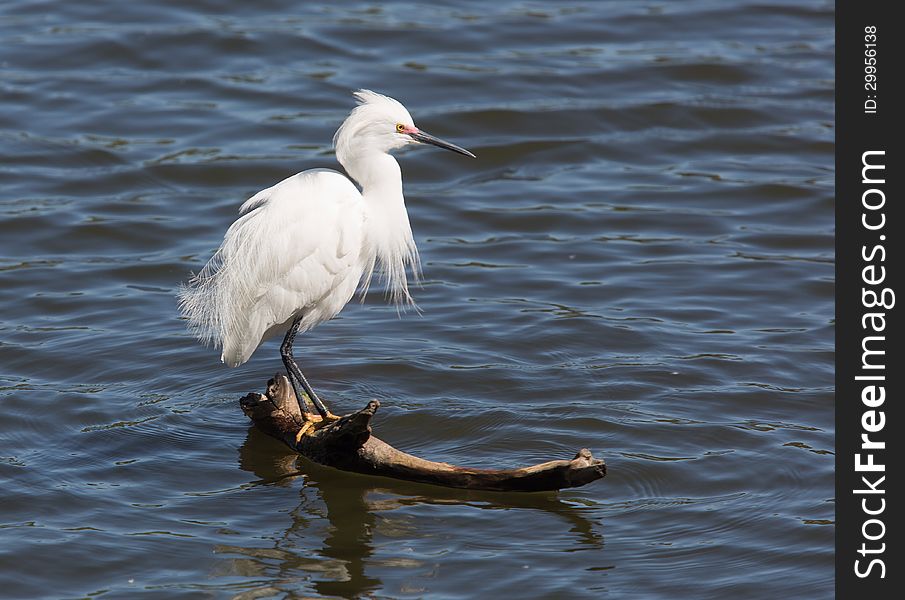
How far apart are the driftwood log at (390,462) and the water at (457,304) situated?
0.19m

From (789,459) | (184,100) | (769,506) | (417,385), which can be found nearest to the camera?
(769,506)

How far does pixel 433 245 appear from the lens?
33.6 ft

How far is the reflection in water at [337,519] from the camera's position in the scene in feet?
18.5

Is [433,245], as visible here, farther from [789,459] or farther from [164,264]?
[789,459]

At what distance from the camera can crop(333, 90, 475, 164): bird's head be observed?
268 inches

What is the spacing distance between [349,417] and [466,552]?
2.78ft

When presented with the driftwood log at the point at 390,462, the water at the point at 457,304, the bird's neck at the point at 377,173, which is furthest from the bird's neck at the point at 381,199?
the water at the point at 457,304

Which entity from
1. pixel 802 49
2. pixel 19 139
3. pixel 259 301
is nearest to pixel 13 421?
pixel 259 301

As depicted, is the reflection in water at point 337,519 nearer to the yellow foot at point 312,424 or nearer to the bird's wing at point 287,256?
the yellow foot at point 312,424

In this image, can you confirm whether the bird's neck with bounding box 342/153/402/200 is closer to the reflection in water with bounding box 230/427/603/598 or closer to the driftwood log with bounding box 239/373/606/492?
the driftwood log with bounding box 239/373/606/492

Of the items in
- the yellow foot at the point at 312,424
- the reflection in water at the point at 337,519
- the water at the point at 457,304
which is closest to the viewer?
the reflection in water at the point at 337,519

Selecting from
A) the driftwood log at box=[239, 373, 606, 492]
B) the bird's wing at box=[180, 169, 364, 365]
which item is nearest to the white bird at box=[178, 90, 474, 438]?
the bird's wing at box=[180, 169, 364, 365]

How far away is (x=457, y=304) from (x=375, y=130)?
8.22ft

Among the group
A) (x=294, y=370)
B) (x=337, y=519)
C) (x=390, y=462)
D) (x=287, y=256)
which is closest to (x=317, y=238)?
(x=287, y=256)
